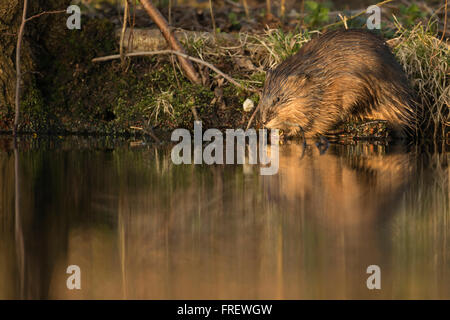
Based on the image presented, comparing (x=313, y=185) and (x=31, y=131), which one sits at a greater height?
(x=31, y=131)

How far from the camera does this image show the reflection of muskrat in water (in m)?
7.45

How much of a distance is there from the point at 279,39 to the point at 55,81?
9.16 feet

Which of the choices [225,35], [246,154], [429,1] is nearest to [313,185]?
[246,154]

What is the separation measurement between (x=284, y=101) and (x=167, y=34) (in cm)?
181

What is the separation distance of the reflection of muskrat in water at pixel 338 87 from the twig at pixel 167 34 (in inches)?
48.2

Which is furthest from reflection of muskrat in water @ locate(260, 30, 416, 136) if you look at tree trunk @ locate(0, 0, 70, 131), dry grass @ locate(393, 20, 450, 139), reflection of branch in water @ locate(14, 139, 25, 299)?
reflection of branch in water @ locate(14, 139, 25, 299)

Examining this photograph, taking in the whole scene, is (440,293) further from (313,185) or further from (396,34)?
(396,34)

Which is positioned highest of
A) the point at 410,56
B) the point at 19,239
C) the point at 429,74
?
the point at 410,56

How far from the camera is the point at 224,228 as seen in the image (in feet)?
13.6

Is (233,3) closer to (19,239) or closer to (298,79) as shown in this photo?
(298,79)

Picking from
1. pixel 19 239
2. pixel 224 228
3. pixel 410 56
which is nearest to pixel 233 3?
pixel 410 56

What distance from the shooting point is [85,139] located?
8.09 m

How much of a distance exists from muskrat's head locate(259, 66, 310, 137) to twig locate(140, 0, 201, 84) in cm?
124

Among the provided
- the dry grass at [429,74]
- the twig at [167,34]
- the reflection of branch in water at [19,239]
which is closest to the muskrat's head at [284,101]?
the twig at [167,34]
